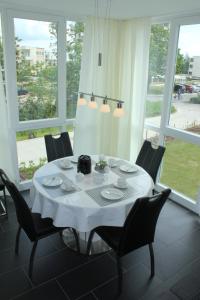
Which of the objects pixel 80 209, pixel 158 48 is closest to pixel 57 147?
pixel 80 209

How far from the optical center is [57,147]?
12.0ft

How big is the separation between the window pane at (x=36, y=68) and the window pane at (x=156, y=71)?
1.49m

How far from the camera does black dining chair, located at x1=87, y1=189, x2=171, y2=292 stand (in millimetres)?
2137

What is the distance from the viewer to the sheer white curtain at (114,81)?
3939 mm

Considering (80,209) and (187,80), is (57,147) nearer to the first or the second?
(80,209)

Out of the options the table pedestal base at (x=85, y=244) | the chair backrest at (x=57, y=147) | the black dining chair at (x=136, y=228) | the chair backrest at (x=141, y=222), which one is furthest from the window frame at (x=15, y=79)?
the chair backrest at (x=141, y=222)

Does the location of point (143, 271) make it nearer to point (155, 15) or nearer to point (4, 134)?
point (4, 134)

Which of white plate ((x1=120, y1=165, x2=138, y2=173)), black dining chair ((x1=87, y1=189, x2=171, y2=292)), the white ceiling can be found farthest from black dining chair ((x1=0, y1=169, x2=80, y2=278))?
the white ceiling

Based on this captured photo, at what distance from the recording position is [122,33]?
415 centimetres

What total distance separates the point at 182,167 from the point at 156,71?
1.53 metres

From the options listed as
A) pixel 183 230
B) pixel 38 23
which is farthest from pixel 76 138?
pixel 183 230

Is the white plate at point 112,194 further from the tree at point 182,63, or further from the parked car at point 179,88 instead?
the tree at point 182,63

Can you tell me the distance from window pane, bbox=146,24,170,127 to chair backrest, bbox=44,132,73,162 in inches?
58.2

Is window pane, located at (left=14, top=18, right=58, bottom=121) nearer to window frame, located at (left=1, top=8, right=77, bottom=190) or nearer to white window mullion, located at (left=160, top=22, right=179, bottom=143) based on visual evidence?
window frame, located at (left=1, top=8, right=77, bottom=190)
